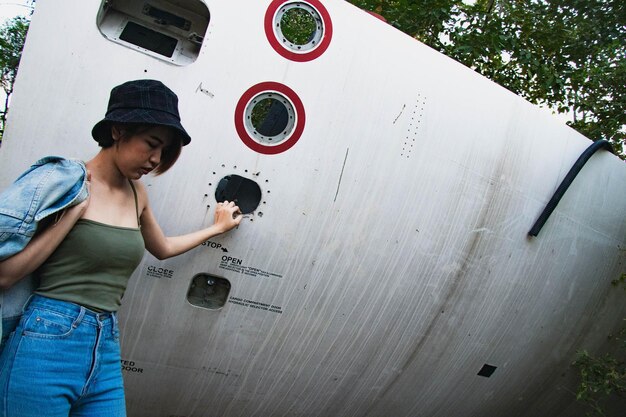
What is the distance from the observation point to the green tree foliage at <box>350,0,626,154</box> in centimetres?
615

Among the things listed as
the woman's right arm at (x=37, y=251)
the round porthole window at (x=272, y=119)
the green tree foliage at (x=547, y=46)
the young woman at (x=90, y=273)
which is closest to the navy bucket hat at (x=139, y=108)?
the young woman at (x=90, y=273)

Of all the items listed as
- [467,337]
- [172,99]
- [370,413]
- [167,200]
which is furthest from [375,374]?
[172,99]

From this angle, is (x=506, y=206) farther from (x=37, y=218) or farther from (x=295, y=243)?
(x=37, y=218)

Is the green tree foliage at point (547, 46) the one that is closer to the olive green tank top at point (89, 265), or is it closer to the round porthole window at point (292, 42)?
the round porthole window at point (292, 42)

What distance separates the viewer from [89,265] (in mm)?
1742

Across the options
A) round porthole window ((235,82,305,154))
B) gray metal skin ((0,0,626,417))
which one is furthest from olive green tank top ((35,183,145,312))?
round porthole window ((235,82,305,154))

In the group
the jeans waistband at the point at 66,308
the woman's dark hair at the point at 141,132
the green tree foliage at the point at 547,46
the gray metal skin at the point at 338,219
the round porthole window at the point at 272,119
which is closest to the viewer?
the jeans waistband at the point at 66,308

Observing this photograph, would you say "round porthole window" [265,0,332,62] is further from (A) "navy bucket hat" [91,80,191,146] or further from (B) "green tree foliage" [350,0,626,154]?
→ (B) "green tree foliage" [350,0,626,154]

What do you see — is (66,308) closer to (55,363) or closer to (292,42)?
(55,363)

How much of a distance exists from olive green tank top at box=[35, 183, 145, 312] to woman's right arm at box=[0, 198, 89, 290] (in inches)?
2.1

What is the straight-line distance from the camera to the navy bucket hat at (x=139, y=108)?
70.3 inches

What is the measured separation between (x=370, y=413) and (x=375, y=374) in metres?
0.32

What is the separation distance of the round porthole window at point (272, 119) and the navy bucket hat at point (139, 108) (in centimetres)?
69

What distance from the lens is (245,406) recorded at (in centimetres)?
299
